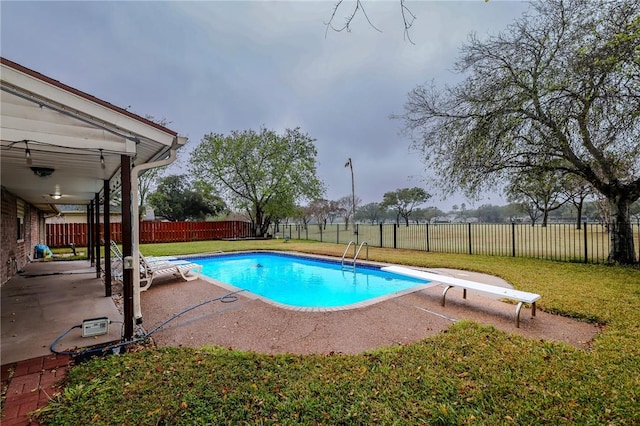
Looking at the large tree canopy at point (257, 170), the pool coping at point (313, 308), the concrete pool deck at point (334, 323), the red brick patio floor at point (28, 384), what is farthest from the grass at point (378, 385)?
the large tree canopy at point (257, 170)

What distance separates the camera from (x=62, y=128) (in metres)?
2.89

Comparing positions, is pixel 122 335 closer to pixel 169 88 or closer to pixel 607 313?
pixel 607 313

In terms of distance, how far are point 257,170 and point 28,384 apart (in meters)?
22.4

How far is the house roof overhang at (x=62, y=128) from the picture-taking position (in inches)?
103

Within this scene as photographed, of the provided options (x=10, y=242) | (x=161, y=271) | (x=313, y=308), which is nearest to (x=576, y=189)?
(x=313, y=308)

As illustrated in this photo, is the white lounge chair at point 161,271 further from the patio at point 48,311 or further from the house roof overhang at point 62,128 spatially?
the house roof overhang at point 62,128

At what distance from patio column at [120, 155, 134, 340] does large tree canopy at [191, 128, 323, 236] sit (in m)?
20.9

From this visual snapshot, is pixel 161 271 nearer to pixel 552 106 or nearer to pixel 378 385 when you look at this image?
pixel 378 385

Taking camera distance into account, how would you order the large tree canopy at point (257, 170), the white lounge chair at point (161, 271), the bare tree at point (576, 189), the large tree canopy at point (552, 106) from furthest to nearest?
the large tree canopy at point (257, 170)
the bare tree at point (576, 189)
the large tree canopy at point (552, 106)
the white lounge chair at point (161, 271)

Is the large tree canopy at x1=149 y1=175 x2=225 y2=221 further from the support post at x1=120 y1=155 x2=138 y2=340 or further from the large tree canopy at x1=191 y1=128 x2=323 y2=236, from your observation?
the support post at x1=120 y1=155 x2=138 y2=340

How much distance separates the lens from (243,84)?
1500cm

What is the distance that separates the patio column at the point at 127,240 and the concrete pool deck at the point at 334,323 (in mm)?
463

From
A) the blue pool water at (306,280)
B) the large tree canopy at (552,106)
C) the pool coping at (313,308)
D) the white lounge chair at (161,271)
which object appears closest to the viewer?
the pool coping at (313,308)

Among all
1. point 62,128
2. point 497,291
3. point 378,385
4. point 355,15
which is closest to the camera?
point 355,15
